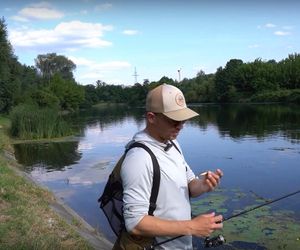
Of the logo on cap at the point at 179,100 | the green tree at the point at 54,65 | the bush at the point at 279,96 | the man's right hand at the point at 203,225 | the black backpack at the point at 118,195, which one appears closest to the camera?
the man's right hand at the point at 203,225

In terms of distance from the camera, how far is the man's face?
2.83 m

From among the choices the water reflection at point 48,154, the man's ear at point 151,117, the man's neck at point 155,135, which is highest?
the man's ear at point 151,117

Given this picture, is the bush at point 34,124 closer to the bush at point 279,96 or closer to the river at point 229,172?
the river at point 229,172

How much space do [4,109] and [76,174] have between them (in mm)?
37005

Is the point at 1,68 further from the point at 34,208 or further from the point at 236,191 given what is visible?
the point at 34,208

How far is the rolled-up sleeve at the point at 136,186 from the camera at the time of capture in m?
2.63

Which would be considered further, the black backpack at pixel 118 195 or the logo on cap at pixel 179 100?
the logo on cap at pixel 179 100

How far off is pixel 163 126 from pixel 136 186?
0.43 meters

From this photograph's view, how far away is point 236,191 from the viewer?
14250 mm

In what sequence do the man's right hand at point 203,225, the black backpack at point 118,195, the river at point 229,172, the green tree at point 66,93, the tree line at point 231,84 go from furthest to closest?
1. the green tree at point 66,93
2. the tree line at point 231,84
3. the river at point 229,172
4. the black backpack at point 118,195
5. the man's right hand at point 203,225

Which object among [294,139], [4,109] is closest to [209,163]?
[294,139]

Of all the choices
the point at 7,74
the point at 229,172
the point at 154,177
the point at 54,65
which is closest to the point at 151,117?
the point at 154,177

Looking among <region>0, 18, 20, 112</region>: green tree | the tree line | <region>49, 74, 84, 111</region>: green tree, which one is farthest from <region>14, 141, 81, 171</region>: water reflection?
<region>49, 74, 84, 111</region>: green tree

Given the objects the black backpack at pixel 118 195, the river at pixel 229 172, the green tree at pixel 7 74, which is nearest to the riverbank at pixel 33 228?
the river at pixel 229 172
